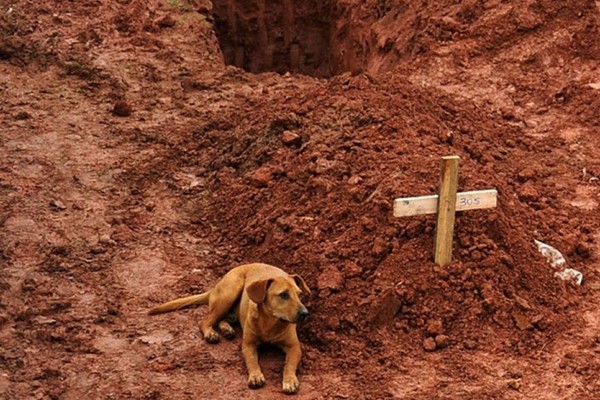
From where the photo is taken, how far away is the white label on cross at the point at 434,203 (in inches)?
291

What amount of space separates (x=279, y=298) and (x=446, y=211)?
1445 millimetres

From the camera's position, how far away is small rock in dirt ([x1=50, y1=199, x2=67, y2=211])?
30.0 feet

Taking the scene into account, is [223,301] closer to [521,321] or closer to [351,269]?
[351,269]

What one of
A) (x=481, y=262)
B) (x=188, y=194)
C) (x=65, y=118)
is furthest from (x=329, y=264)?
(x=65, y=118)

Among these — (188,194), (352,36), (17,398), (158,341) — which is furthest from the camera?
(352,36)

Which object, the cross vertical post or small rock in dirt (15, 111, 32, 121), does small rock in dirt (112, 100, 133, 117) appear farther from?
the cross vertical post

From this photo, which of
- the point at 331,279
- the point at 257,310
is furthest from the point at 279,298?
the point at 331,279

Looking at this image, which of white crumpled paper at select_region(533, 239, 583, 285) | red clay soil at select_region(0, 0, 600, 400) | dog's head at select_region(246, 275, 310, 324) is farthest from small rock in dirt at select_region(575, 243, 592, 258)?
→ dog's head at select_region(246, 275, 310, 324)

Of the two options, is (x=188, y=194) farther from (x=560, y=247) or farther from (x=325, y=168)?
(x=560, y=247)

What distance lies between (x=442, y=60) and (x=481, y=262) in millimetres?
4329

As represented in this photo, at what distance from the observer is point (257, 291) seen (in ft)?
22.4

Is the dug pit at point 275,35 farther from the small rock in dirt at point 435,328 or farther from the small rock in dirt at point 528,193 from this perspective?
the small rock in dirt at point 435,328

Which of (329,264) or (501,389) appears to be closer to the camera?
(501,389)

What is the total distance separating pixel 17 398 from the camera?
6.76 m
